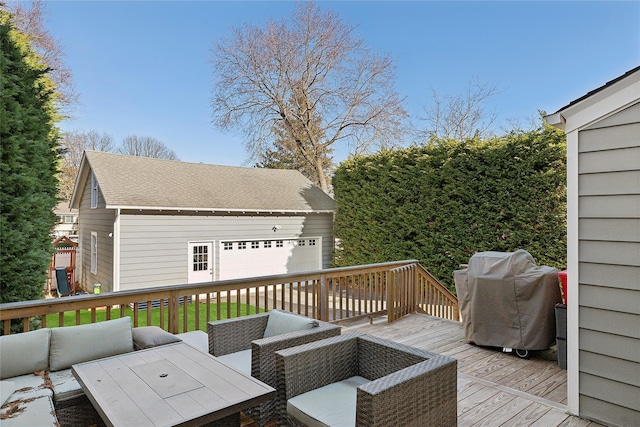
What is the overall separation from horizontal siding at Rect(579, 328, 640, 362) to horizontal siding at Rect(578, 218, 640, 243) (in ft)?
Result: 2.31

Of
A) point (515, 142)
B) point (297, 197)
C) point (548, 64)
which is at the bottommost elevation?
point (297, 197)

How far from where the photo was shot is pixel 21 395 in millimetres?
2279

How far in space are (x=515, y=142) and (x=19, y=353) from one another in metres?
7.85

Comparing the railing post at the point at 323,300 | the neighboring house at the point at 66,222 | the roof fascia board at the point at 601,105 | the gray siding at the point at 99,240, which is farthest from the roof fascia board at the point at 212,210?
the neighboring house at the point at 66,222

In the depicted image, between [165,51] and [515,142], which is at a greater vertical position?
[165,51]

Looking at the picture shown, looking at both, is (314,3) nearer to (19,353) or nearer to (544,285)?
(544,285)

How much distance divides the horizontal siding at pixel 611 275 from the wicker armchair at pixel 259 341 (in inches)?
76.9

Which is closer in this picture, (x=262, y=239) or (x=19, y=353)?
(x=19, y=353)

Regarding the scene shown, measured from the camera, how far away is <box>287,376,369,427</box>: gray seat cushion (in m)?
2.03

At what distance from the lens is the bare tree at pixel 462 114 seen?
47.0 ft

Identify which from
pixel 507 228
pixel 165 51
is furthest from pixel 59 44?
pixel 507 228

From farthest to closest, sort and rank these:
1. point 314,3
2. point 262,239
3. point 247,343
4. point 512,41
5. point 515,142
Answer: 1. point 314,3
2. point 262,239
3. point 512,41
4. point 515,142
5. point 247,343

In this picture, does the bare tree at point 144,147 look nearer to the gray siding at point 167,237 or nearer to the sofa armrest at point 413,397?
the gray siding at point 167,237

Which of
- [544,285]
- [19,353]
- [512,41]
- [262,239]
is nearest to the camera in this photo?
[19,353]
